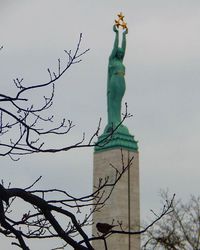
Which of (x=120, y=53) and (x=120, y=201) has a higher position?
(x=120, y=53)

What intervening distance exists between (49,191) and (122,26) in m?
28.5

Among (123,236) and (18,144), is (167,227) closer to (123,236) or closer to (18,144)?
(123,236)

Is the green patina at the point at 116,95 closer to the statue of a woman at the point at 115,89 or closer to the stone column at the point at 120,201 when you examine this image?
the statue of a woman at the point at 115,89

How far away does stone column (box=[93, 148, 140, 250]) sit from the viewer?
91.2 feet

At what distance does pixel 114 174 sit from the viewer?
27.8m

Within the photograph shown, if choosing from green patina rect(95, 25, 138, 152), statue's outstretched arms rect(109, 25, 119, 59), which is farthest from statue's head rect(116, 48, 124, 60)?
statue's outstretched arms rect(109, 25, 119, 59)

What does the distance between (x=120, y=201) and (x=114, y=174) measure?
1352 mm

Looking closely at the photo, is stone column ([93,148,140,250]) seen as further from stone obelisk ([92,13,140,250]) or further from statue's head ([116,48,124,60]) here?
statue's head ([116,48,124,60])

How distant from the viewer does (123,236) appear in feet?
92.6

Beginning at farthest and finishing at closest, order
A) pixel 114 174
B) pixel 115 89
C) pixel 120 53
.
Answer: pixel 120 53 < pixel 115 89 < pixel 114 174

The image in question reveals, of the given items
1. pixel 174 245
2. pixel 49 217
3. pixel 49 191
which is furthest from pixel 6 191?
pixel 174 245

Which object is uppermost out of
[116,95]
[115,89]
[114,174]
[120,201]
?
[115,89]

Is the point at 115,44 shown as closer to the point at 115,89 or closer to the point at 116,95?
the point at 115,89

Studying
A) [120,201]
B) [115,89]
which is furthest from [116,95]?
[120,201]
